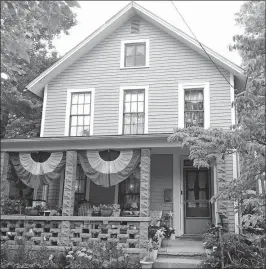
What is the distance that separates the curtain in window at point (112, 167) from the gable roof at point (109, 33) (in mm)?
4572

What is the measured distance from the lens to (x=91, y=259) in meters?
8.83

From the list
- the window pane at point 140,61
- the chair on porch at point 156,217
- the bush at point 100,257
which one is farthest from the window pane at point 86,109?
the bush at point 100,257

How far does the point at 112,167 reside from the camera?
10477 millimetres

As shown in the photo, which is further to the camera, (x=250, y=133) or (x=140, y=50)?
(x=140, y=50)

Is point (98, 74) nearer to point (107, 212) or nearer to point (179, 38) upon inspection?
point (179, 38)

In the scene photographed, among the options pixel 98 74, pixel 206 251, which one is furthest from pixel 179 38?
pixel 206 251

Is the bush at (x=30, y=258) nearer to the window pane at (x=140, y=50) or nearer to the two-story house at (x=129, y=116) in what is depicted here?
the two-story house at (x=129, y=116)

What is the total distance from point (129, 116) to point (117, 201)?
10.1ft

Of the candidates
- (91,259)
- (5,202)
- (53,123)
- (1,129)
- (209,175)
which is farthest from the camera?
(1,129)

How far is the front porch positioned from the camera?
9.93 meters

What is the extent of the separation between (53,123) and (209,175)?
6076 millimetres

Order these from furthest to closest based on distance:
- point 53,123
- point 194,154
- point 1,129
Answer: point 1,129
point 53,123
point 194,154

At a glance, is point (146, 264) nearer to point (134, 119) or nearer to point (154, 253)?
point (154, 253)

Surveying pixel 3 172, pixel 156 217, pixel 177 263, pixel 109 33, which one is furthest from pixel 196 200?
pixel 109 33
